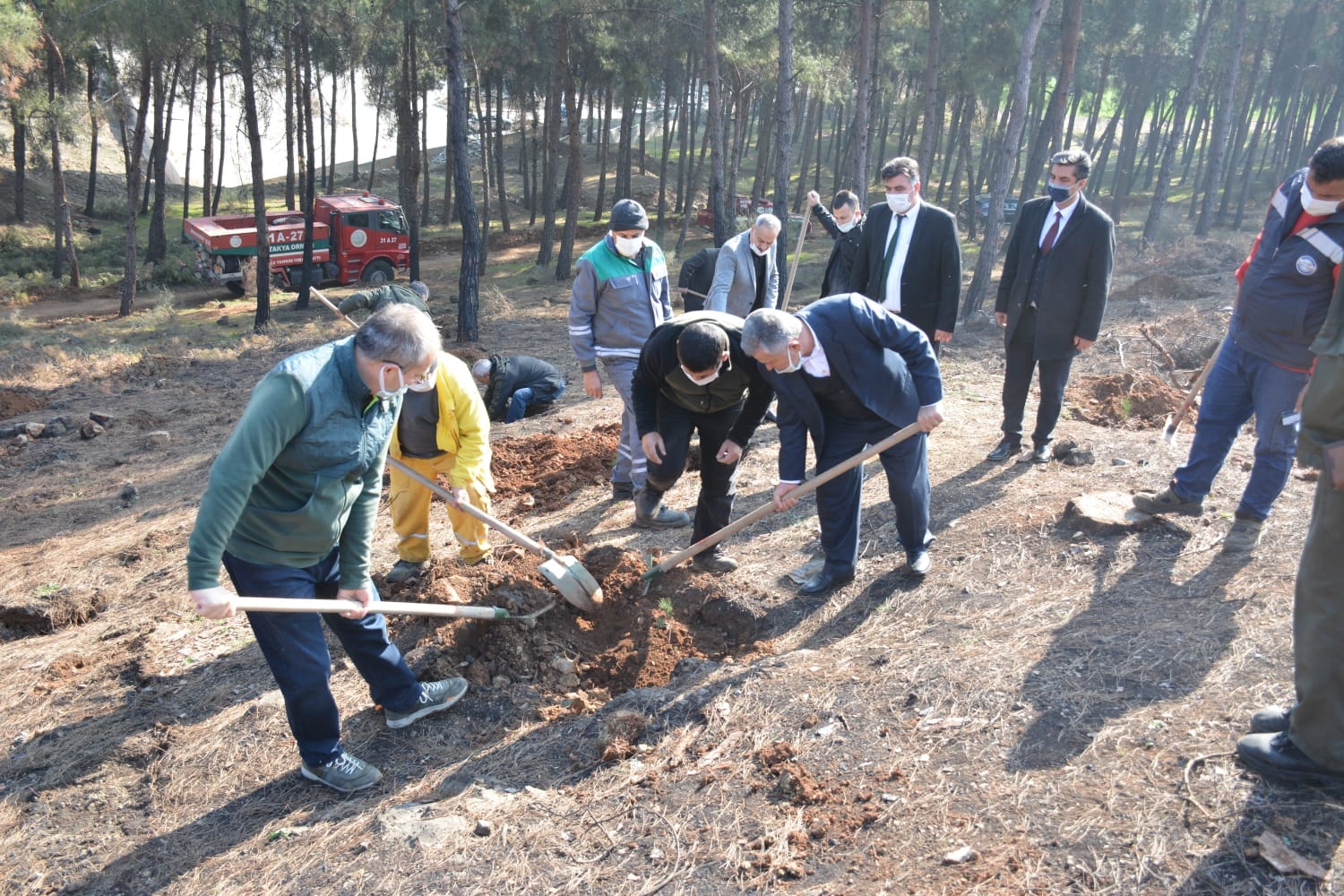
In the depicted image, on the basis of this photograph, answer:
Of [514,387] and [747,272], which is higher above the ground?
[747,272]

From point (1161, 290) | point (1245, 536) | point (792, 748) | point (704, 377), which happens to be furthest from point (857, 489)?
point (1161, 290)

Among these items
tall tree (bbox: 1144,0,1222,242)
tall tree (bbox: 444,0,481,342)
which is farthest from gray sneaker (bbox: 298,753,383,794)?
tall tree (bbox: 1144,0,1222,242)

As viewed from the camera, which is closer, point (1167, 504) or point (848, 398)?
point (848, 398)

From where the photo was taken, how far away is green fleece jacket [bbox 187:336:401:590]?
9.02ft

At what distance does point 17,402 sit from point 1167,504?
1211 cm

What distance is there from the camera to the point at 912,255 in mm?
5848

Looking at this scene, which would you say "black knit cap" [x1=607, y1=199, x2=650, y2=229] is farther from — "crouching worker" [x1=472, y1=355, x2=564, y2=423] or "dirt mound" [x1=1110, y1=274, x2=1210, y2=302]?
"dirt mound" [x1=1110, y1=274, x2=1210, y2=302]

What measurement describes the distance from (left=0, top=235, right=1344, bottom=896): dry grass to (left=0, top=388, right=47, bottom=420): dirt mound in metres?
5.98

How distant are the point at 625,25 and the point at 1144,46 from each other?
19.9 m

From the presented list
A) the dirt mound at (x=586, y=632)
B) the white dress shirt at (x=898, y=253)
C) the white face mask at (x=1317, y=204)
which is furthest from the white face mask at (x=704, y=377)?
the white face mask at (x=1317, y=204)

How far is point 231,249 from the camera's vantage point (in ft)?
66.0

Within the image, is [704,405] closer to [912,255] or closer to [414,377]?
[414,377]

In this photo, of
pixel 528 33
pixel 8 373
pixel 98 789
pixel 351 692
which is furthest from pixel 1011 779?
pixel 528 33

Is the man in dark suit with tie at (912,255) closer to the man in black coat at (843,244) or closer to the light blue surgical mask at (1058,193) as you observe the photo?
the light blue surgical mask at (1058,193)
